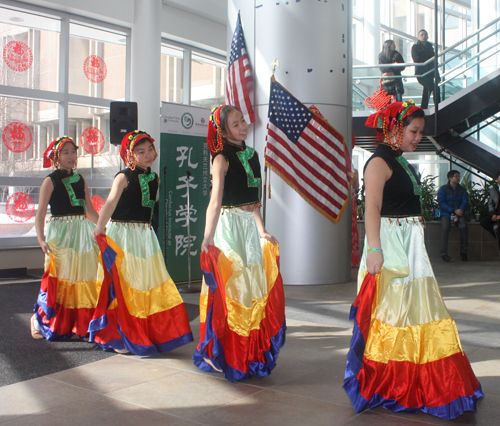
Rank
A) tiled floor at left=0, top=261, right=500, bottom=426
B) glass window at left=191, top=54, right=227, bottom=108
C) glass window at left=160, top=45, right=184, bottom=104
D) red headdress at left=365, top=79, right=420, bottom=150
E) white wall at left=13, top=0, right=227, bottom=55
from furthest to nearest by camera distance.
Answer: glass window at left=191, top=54, right=227, bottom=108 → glass window at left=160, top=45, right=184, bottom=104 → white wall at left=13, top=0, right=227, bottom=55 → red headdress at left=365, top=79, right=420, bottom=150 → tiled floor at left=0, top=261, right=500, bottom=426

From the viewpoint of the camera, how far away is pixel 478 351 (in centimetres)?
383

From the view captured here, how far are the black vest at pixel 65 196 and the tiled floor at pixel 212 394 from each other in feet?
4.38

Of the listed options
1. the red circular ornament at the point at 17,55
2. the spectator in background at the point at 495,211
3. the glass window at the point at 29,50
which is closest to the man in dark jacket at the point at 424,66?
the spectator in background at the point at 495,211

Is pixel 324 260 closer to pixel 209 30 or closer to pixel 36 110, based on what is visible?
pixel 36 110

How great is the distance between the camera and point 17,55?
9344mm

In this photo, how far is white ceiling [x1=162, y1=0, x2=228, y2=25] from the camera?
1109 cm

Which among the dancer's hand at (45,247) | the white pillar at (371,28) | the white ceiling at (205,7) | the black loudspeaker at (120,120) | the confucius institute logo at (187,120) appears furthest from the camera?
the white pillar at (371,28)

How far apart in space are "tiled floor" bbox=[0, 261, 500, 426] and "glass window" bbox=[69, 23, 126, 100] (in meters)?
7.57

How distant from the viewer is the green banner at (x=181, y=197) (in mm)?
6883

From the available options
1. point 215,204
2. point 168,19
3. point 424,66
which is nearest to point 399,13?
point 424,66

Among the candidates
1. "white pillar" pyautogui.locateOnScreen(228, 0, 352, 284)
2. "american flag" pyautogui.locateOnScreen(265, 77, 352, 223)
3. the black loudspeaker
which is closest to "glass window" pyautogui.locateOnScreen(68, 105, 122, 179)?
the black loudspeaker

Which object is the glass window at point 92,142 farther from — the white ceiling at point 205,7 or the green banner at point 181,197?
the green banner at point 181,197

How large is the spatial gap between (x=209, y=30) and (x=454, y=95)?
5.41m

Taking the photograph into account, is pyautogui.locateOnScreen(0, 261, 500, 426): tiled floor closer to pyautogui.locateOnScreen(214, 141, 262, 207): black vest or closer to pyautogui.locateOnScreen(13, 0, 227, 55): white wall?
pyautogui.locateOnScreen(214, 141, 262, 207): black vest
